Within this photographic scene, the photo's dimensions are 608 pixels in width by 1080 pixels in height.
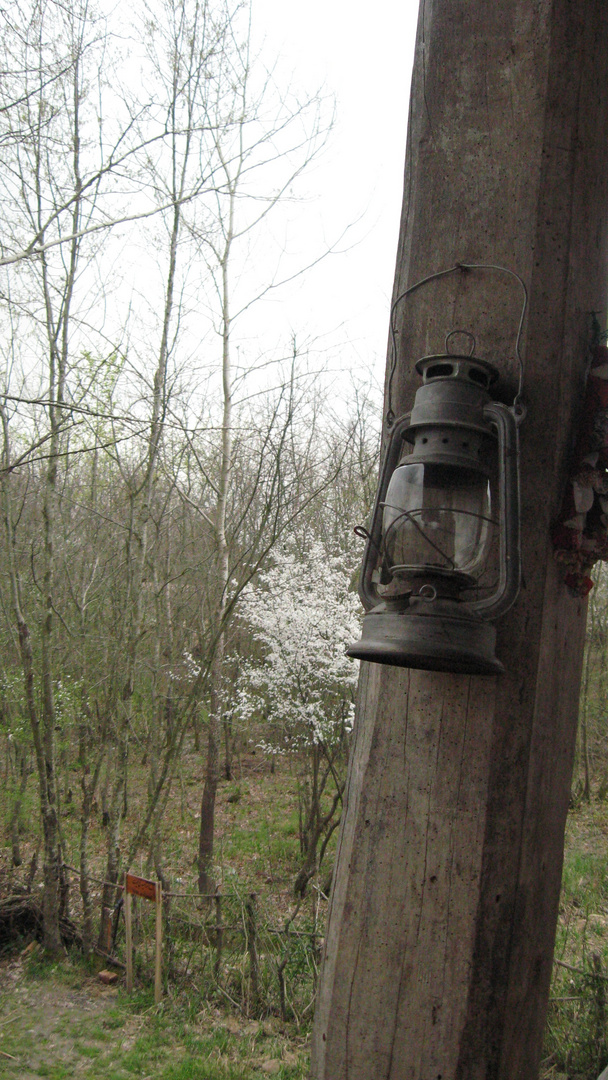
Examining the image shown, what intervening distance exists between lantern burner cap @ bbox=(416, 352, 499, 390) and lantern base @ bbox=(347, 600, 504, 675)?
0.32 m

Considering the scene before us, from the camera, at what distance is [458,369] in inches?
41.7

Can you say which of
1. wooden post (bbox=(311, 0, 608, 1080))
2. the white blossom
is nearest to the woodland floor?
the white blossom

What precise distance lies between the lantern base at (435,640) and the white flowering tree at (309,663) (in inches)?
313

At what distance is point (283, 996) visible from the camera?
15.9 feet

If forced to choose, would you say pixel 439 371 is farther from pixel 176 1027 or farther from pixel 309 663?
pixel 309 663

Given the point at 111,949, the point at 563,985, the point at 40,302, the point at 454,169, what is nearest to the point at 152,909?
the point at 111,949

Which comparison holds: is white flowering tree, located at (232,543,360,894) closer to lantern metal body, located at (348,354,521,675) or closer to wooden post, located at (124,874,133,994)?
wooden post, located at (124,874,133,994)

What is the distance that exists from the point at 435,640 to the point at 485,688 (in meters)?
0.17

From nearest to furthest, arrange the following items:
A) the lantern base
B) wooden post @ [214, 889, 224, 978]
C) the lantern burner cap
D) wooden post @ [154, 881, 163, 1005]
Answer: the lantern base, the lantern burner cap, wooden post @ [154, 881, 163, 1005], wooden post @ [214, 889, 224, 978]

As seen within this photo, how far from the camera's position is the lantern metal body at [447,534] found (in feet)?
3.17

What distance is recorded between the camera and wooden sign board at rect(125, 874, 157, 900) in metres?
5.27

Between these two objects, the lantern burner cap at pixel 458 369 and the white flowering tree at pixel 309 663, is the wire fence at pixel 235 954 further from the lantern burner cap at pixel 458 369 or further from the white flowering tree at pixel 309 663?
the lantern burner cap at pixel 458 369

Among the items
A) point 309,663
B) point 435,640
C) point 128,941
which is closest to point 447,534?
point 435,640

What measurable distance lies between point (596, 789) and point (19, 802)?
885cm
